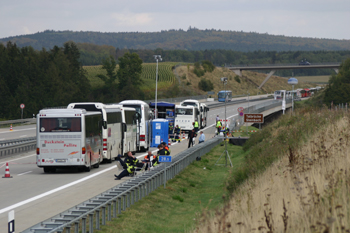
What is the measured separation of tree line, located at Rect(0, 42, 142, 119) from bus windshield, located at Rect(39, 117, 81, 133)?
7302 cm

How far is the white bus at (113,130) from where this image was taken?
2833 cm

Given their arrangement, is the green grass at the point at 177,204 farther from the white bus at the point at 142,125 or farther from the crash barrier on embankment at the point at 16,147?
the crash barrier on embankment at the point at 16,147

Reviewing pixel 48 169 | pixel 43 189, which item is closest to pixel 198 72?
pixel 48 169

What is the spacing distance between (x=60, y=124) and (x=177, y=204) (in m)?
8.02

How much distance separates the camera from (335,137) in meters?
15.8

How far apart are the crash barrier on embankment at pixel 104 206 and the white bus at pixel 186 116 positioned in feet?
112

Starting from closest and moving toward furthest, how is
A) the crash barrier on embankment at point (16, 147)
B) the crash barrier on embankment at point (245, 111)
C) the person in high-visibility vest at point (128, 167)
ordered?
the person in high-visibility vest at point (128, 167), the crash barrier on embankment at point (16, 147), the crash barrier on embankment at point (245, 111)

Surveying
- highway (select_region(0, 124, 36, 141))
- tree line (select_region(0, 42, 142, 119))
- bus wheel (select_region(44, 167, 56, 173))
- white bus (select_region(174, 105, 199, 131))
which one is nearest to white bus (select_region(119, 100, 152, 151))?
bus wheel (select_region(44, 167, 56, 173))

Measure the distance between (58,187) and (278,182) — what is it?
10.3 metres

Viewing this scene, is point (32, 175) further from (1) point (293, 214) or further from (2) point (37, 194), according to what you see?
(1) point (293, 214)

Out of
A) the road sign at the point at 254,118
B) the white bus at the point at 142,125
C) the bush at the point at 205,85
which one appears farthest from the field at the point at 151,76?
the white bus at the point at 142,125

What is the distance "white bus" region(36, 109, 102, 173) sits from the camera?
76.7 ft

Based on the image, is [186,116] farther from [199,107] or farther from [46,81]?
[46,81]

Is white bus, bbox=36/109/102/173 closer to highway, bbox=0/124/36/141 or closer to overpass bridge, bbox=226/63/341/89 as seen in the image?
highway, bbox=0/124/36/141
